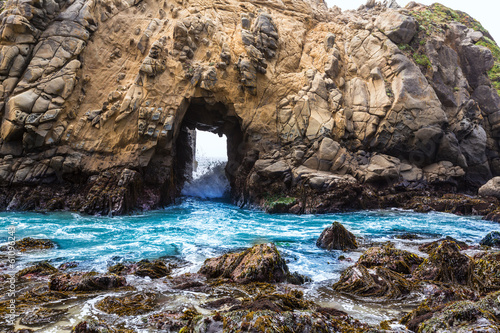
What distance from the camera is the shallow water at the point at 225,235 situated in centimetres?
733

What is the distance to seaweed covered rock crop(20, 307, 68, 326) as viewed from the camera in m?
4.36

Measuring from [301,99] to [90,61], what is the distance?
13100 millimetres

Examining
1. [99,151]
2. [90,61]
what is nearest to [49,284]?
[99,151]

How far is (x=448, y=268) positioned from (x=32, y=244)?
35.8 ft

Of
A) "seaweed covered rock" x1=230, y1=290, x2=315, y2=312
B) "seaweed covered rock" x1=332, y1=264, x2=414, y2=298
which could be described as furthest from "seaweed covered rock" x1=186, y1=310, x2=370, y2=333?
"seaweed covered rock" x1=332, y1=264, x2=414, y2=298

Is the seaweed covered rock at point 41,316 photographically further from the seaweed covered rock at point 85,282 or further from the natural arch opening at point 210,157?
the natural arch opening at point 210,157

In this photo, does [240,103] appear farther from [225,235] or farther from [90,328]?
[90,328]

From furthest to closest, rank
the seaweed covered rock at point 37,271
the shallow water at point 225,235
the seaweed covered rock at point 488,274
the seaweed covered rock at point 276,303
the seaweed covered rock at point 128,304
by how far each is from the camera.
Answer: the shallow water at point 225,235
the seaweed covered rock at point 37,271
the seaweed covered rock at point 488,274
the seaweed covered rock at point 128,304
the seaweed covered rock at point 276,303

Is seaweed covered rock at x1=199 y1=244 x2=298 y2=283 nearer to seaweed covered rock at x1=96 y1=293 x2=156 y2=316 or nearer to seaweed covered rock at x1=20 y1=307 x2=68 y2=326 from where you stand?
seaweed covered rock at x1=96 y1=293 x2=156 y2=316

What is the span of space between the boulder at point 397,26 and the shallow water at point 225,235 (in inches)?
482

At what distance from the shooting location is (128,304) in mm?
5113

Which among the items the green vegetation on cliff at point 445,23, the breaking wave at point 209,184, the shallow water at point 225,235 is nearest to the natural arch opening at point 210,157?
the breaking wave at point 209,184

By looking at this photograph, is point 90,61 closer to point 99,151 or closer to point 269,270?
point 99,151

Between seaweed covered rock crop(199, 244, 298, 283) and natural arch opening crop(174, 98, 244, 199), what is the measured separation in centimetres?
1494
